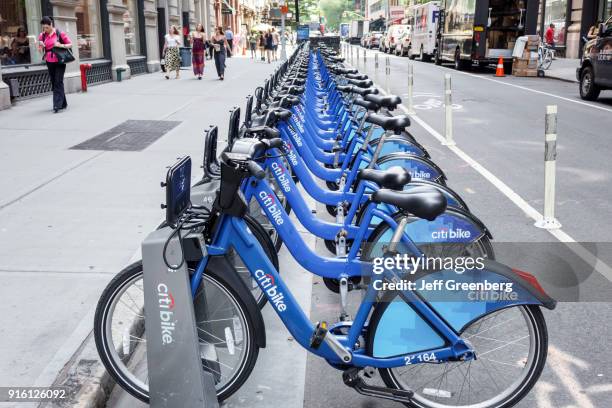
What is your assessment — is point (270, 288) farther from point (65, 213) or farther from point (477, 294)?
point (65, 213)

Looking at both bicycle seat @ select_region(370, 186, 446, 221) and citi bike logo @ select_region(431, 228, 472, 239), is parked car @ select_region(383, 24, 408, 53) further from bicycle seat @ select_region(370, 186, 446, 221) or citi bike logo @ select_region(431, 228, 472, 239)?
bicycle seat @ select_region(370, 186, 446, 221)

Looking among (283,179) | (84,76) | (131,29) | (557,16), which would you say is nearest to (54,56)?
(84,76)

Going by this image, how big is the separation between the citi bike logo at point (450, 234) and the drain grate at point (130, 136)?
270 inches

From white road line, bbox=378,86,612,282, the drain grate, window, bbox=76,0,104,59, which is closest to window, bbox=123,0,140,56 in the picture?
window, bbox=76,0,104,59

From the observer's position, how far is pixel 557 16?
1655 inches

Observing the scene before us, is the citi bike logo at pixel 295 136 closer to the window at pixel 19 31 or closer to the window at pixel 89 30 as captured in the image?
the window at pixel 19 31

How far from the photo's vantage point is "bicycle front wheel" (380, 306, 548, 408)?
3178 millimetres

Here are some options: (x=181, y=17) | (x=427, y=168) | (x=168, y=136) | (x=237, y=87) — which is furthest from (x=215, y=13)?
(x=427, y=168)

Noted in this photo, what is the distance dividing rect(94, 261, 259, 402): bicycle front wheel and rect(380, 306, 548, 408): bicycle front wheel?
2.32 ft

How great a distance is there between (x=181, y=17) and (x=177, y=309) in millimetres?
32780

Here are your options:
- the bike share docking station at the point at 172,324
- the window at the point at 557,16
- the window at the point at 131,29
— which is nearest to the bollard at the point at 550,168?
the bike share docking station at the point at 172,324

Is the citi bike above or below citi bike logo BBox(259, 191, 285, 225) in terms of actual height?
below

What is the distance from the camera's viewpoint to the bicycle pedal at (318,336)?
322 cm

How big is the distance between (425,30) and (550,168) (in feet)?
117
